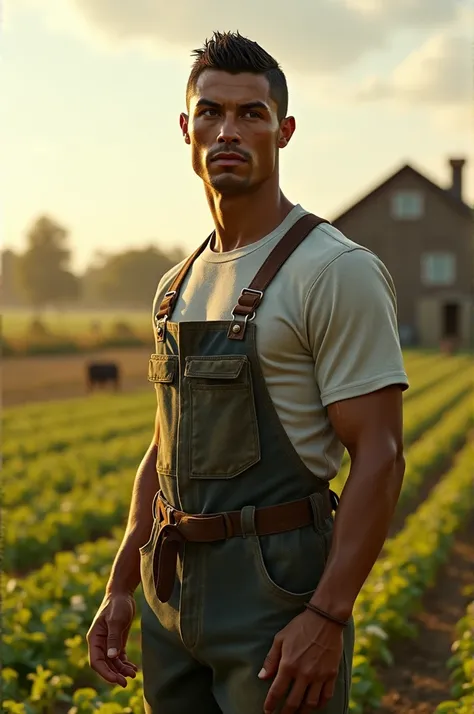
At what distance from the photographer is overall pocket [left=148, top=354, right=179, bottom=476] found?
6.95ft

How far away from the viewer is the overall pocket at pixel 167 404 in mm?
2119

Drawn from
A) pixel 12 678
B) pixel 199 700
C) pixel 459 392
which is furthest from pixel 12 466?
pixel 459 392

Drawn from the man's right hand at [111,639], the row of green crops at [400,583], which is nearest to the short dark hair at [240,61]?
the man's right hand at [111,639]

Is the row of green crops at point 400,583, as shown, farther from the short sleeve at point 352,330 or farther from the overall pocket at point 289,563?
the short sleeve at point 352,330

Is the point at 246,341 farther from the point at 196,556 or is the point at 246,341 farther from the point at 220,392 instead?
the point at 196,556

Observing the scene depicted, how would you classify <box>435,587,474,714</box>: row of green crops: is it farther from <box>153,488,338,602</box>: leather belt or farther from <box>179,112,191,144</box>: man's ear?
A: <box>179,112,191,144</box>: man's ear

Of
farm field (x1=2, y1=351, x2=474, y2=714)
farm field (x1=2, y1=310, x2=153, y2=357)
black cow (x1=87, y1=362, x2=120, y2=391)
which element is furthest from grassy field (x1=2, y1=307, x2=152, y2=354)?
farm field (x1=2, y1=351, x2=474, y2=714)

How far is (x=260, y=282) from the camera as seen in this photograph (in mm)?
1960

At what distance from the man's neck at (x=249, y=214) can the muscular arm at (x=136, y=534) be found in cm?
59

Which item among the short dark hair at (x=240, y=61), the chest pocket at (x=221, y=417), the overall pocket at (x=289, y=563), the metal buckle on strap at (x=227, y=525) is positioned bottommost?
the overall pocket at (x=289, y=563)

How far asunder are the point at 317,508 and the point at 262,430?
9.0 inches

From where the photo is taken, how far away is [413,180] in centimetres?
3269

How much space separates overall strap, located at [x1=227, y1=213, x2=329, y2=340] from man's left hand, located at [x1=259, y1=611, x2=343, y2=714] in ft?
2.14

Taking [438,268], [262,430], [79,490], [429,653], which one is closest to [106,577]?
[429,653]
